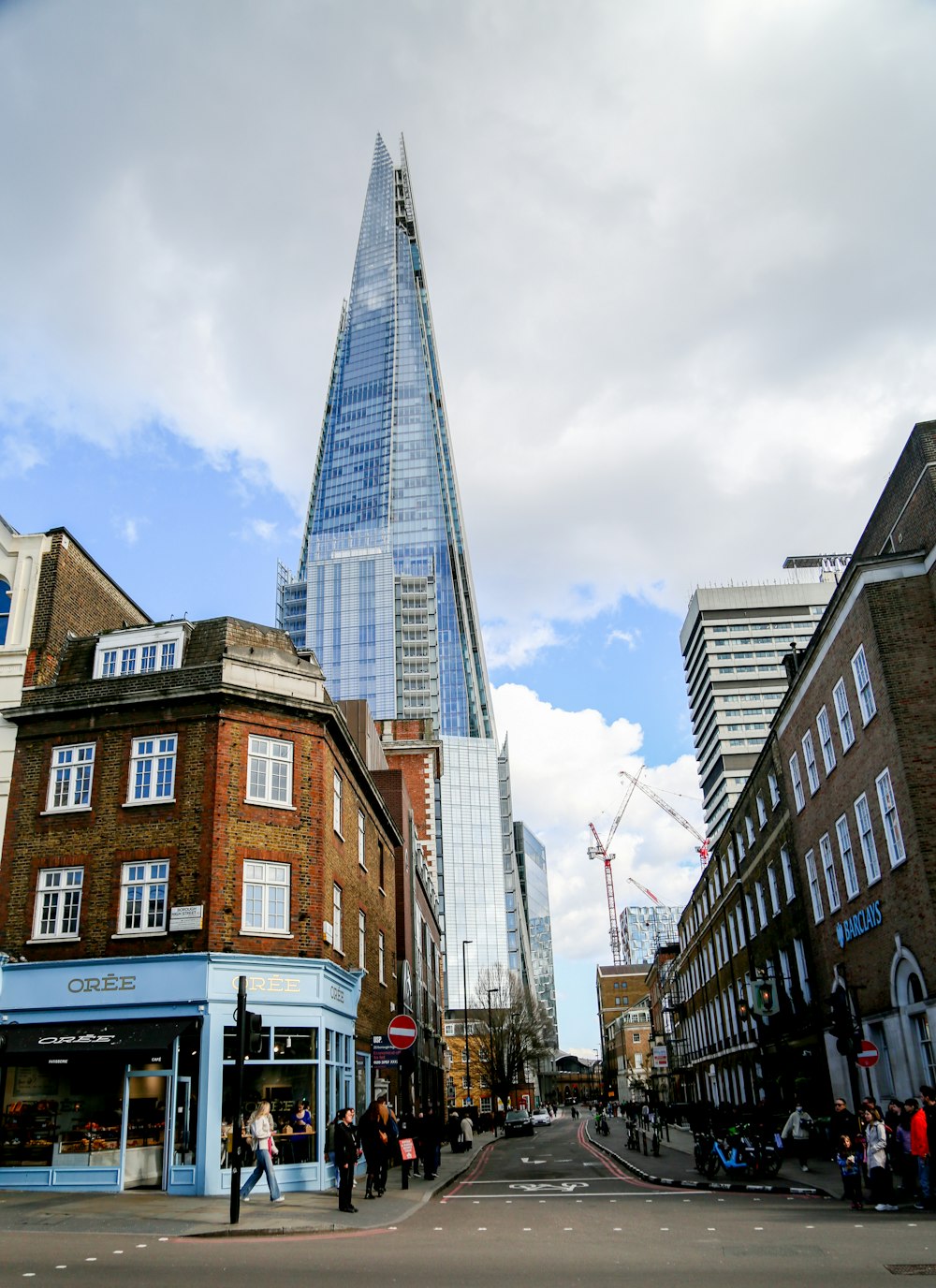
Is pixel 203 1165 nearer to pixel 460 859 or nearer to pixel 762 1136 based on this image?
pixel 762 1136

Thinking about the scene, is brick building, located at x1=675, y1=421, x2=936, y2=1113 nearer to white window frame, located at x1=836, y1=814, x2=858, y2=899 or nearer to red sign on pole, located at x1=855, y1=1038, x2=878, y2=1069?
white window frame, located at x1=836, y1=814, x2=858, y2=899

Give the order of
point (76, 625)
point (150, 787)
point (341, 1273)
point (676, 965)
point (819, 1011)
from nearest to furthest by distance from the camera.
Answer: point (341, 1273) < point (150, 787) < point (76, 625) < point (819, 1011) < point (676, 965)

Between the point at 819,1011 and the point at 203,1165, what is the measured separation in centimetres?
1962

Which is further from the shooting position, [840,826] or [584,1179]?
[840,826]

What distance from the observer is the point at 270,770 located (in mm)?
23125

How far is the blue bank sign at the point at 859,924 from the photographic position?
78.6 feet

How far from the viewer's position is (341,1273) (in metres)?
10.7

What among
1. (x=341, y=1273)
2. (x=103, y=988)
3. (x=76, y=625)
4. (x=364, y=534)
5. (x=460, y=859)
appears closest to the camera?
(x=341, y=1273)

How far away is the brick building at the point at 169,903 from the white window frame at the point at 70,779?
52mm

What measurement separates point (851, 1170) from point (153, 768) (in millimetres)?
16176

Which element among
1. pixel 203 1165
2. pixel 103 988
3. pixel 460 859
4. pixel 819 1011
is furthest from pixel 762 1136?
pixel 460 859

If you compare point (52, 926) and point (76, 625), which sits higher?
point (76, 625)

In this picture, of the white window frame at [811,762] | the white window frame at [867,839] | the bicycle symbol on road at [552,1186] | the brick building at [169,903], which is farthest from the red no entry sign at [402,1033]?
the white window frame at [811,762]

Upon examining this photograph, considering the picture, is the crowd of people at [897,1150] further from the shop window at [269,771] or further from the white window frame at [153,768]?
the white window frame at [153,768]
